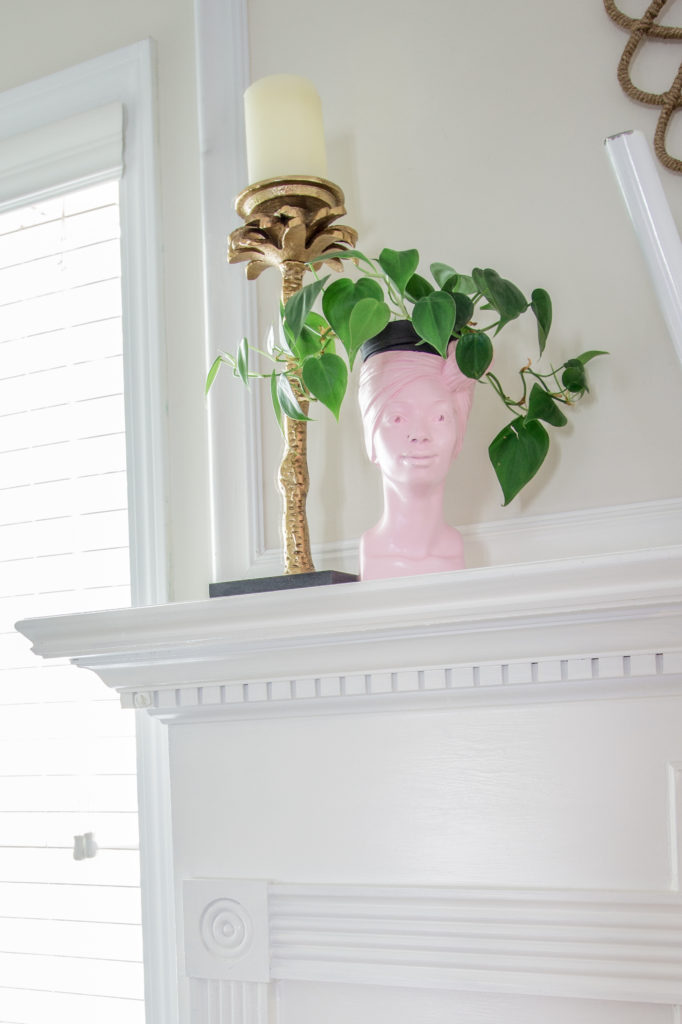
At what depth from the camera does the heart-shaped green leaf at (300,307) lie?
847mm

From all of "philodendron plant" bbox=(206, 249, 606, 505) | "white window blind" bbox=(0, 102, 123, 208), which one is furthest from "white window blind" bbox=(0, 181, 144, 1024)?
"philodendron plant" bbox=(206, 249, 606, 505)

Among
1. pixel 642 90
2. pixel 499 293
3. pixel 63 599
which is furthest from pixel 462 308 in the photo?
pixel 63 599

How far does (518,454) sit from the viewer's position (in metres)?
0.97

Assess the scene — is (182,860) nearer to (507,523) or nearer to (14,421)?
(507,523)

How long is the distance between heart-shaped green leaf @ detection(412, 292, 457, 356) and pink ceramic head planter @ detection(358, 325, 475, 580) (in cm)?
6

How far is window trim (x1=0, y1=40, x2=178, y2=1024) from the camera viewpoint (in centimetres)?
A: 124

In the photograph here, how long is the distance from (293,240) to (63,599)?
0.70 m

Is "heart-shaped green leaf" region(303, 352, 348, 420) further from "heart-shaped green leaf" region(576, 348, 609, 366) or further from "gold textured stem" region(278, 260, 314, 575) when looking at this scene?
"heart-shaped green leaf" region(576, 348, 609, 366)

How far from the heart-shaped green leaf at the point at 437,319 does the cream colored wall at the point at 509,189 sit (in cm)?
28

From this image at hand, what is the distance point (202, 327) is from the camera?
132 centimetres

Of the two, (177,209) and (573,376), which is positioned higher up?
(177,209)

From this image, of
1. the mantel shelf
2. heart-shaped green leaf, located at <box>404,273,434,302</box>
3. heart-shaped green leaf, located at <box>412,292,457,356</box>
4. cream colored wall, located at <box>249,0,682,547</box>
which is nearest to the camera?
the mantel shelf

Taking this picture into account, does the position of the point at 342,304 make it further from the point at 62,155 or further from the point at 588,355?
the point at 62,155

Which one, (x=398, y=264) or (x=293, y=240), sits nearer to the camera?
(x=398, y=264)
